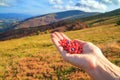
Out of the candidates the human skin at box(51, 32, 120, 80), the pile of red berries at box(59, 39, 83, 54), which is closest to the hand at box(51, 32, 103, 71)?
the human skin at box(51, 32, 120, 80)

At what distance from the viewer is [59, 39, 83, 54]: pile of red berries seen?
28.3ft

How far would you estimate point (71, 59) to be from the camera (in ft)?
26.2

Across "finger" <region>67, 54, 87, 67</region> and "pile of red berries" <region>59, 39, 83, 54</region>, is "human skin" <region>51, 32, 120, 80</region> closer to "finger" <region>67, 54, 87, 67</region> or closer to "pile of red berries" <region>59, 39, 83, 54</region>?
"finger" <region>67, 54, 87, 67</region>

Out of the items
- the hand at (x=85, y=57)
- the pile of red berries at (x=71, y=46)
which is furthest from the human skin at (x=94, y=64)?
the pile of red berries at (x=71, y=46)

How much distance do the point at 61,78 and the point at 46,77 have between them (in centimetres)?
133

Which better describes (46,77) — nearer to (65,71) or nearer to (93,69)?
(65,71)

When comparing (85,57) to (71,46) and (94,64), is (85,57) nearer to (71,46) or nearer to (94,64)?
(94,64)

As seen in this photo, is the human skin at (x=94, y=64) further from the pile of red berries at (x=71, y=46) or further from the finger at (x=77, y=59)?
the pile of red berries at (x=71, y=46)

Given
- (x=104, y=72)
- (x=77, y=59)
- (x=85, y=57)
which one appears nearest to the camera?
(x=104, y=72)

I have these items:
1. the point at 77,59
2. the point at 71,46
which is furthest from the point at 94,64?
the point at 71,46

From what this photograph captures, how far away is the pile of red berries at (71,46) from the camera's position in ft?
28.3

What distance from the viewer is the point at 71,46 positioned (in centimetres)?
887

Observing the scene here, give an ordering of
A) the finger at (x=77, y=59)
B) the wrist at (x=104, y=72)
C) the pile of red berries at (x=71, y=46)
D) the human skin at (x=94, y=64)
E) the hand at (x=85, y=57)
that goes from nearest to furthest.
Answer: the wrist at (x=104, y=72) → the human skin at (x=94, y=64) → the hand at (x=85, y=57) → the finger at (x=77, y=59) → the pile of red berries at (x=71, y=46)

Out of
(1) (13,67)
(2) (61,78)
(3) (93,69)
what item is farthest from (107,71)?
(1) (13,67)
